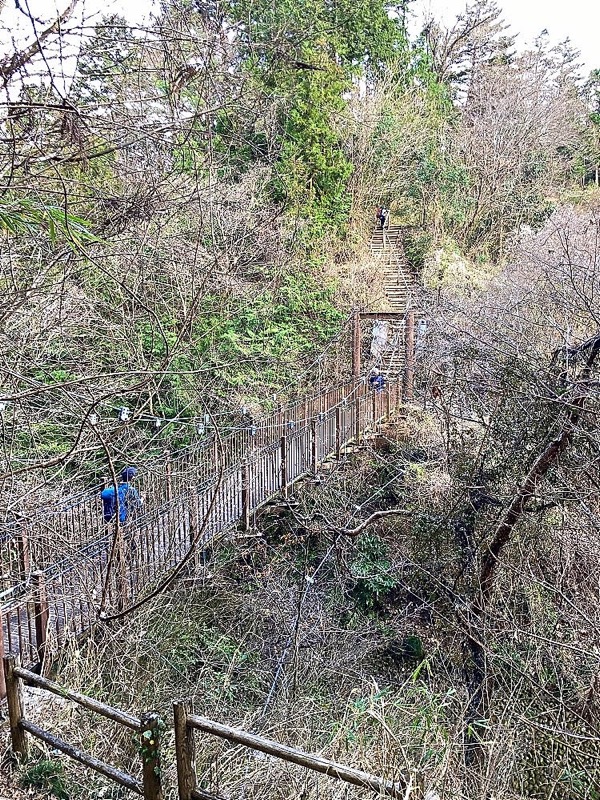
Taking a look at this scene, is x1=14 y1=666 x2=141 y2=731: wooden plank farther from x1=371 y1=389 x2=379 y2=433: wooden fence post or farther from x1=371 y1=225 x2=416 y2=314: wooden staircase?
x1=371 y1=225 x2=416 y2=314: wooden staircase

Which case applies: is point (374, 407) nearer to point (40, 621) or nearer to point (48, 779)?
point (40, 621)

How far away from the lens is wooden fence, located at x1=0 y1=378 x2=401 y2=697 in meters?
4.61

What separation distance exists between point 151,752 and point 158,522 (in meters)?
3.26

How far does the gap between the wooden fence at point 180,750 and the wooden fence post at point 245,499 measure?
4242 mm

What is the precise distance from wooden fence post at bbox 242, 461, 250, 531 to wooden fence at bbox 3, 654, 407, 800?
13.9 ft

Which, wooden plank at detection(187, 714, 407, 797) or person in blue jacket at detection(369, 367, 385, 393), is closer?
wooden plank at detection(187, 714, 407, 797)

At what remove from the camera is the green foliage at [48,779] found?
3.54 metres

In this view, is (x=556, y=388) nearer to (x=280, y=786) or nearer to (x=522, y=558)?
(x=522, y=558)

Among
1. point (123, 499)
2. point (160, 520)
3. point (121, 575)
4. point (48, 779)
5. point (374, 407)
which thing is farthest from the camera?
point (374, 407)

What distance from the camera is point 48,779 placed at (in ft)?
11.8

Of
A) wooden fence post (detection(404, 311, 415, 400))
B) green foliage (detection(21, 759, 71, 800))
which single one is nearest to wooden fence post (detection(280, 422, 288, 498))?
wooden fence post (detection(404, 311, 415, 400))

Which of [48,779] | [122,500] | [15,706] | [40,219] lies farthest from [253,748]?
[122,500]

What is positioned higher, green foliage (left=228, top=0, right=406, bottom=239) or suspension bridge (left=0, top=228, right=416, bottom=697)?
green foliage (left=228, top=0, right=406, bottom=239)

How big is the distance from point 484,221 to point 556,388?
14.2 meters
